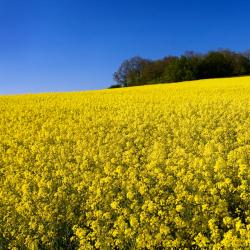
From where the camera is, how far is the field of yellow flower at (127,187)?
6.81m

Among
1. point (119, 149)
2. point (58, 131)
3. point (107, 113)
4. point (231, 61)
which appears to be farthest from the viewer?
point (231, 61)

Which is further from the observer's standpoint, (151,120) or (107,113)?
(107,113)

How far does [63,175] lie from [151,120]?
297 inches

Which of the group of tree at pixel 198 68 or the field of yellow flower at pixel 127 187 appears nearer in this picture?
the field of yellow flower at pixel 127 187

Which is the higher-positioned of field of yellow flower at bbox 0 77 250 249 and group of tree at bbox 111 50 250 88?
group of tree at bbox 111 50 250 88

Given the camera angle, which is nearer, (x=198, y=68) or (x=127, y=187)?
(x=127, y=187)

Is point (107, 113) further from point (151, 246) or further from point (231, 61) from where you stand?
point (231, 61)

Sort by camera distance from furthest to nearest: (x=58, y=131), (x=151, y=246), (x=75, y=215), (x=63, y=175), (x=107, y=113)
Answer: (x=107, y=113) < (x=58, y=131) < (x=63, y=175) < (x=75, y=215) < (x=151, y=246)

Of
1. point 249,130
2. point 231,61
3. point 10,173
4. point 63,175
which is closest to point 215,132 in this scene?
point 249,130

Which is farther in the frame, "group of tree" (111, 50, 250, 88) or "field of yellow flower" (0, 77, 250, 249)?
"group of tree" (111, 50, 250, 88)

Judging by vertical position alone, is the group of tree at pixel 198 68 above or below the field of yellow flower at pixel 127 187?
above

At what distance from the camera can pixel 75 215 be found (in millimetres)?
8258

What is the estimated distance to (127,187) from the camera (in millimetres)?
8531

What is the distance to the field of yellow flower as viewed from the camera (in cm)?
681
